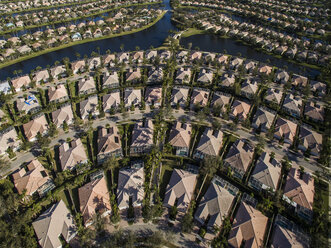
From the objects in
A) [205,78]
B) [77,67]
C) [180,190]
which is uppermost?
[77,67]

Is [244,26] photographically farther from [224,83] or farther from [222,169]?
[222,169]

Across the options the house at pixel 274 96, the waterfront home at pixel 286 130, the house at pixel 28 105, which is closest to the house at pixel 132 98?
the house at pixel 28 105

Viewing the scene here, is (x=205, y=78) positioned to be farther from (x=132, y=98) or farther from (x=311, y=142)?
(x=311, y=142)

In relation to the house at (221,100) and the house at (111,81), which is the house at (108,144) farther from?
the house at (221,100)

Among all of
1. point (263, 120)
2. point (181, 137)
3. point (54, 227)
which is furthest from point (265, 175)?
point (54, 227)

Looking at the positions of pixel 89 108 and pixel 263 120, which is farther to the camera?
pixel 89 108

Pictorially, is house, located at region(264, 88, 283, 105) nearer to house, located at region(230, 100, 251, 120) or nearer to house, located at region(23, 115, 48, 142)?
house, located at region(230, 100, 251, 120)

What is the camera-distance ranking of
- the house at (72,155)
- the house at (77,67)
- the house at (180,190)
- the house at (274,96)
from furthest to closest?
the house at (77,67) → the house at (274,96) → the house at (72,155) → the house at (180,190)
